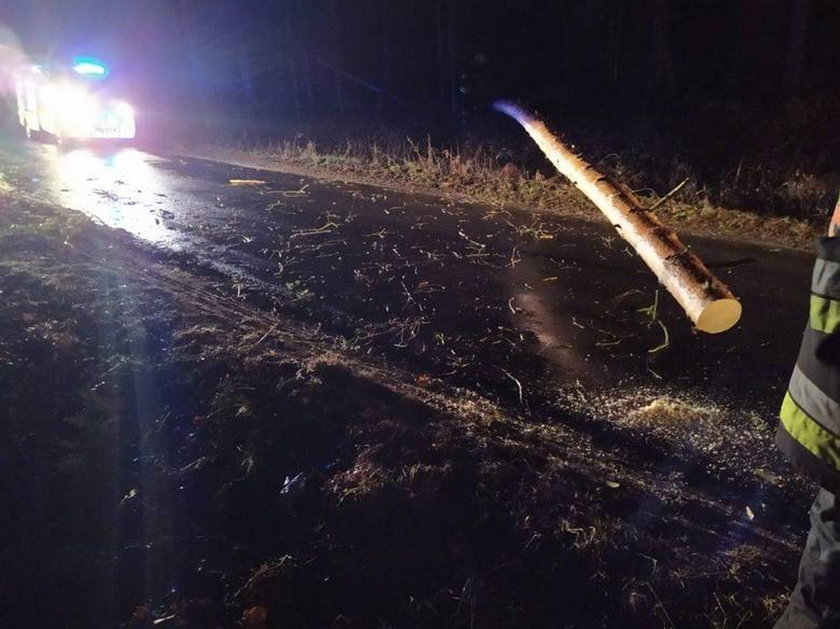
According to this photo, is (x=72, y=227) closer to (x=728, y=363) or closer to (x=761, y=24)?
(x=728, y=363)

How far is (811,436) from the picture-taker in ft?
5.61

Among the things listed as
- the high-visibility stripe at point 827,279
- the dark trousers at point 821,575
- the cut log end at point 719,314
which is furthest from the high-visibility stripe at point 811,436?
the cut log end at point 719,314

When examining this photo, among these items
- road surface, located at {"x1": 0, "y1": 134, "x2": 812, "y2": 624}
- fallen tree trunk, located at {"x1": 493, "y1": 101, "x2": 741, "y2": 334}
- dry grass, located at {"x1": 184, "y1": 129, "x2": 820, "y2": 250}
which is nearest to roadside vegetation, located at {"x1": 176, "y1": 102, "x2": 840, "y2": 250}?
dry grass, located at {"x1": 184, "y1": 129, "x2": 820, "y2": 250}

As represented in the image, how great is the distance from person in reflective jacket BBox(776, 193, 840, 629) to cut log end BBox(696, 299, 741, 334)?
203 cm

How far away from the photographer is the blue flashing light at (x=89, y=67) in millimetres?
15609

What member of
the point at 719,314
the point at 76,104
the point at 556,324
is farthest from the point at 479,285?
the point at 76,104

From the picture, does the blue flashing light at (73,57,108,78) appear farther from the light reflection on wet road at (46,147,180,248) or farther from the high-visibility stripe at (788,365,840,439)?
the high-visibility stripe at (788,365,840,439)

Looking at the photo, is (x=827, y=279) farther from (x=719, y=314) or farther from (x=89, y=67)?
(x=89, y=67)

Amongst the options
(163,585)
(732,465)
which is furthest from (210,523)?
(732,465)

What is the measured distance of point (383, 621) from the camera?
274 centimetres

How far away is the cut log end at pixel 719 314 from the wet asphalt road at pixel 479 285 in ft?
1.78

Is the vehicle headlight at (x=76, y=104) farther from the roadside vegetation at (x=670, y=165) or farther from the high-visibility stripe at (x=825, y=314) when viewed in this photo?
the high-visibility stripe at (x=825, y=314)

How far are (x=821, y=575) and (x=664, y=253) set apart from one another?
10.0ft

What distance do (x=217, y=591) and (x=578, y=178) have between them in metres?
5.21
